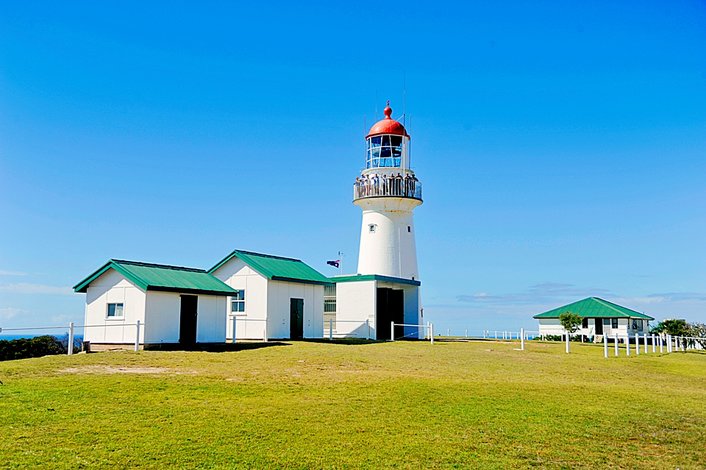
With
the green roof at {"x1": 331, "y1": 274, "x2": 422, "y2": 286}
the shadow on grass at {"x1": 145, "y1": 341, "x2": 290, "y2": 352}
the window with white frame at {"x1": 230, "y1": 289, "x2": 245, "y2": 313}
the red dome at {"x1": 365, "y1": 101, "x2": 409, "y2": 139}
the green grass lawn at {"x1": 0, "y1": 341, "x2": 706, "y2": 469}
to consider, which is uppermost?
the red dome at {"x1": 365, "y1": 101, "x2": 409, "y2": 139}

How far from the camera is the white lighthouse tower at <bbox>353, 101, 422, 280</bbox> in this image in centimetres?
4000

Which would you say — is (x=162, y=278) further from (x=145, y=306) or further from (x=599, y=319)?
(x=599, y=319)

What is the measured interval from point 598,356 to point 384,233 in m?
15.3

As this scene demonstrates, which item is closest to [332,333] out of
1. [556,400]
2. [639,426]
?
[556,400]

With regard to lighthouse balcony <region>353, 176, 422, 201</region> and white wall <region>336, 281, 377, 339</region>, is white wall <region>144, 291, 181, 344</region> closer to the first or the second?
white wall <region>336, 281, 377, 339</region>

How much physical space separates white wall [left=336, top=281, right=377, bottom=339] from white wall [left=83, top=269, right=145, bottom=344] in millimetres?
14073

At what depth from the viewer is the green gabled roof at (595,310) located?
53.4 m

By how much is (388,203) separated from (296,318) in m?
10.0

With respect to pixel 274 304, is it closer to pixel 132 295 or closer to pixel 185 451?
pixel 132 295

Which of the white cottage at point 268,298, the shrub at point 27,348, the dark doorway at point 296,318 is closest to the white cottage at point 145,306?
the shrub at point 27,348

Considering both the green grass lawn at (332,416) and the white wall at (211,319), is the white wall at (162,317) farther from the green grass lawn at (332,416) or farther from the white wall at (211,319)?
the green grass lawn at (332,416)

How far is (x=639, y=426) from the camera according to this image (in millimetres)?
13188

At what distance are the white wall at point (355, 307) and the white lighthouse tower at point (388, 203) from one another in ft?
10.8

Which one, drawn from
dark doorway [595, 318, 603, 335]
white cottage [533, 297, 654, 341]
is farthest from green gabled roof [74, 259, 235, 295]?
dark doorway [595, 318, 603, 335]
